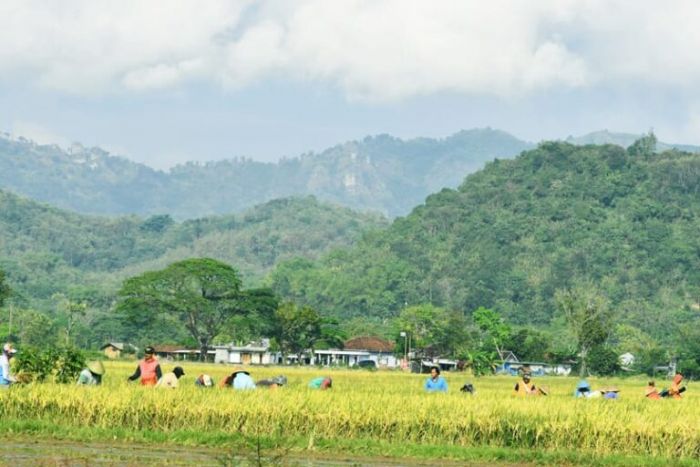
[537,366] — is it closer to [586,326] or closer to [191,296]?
[586,326]

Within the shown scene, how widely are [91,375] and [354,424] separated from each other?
7.16 m

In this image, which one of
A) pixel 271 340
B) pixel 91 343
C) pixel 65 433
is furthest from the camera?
pixel 91 343

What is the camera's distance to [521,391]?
28031mm

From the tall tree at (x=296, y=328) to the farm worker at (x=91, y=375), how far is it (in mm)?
79996

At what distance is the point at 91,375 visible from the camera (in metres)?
24.9

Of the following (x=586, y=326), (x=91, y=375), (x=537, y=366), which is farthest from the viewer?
(x=537, y=366)

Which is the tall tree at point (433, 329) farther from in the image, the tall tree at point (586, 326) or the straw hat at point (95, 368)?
the straw hat at point (95, 368)

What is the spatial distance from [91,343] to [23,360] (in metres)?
122

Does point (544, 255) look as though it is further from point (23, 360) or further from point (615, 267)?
point (23, 360)

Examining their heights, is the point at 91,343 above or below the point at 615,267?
below

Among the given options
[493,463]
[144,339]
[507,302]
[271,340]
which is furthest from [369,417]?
[507,302]

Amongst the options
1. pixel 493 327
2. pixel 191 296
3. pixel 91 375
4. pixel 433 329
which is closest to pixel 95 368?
pixel 91 375

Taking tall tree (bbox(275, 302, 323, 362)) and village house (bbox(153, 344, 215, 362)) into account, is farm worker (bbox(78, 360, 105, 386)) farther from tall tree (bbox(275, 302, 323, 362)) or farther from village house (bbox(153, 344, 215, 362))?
village house (bbox(153, 344, 215, 362))

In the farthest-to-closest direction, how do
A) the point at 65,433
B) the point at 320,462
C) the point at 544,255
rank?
1. the point at 544,255
2. the point at 65,433
3. the point at 320,462
